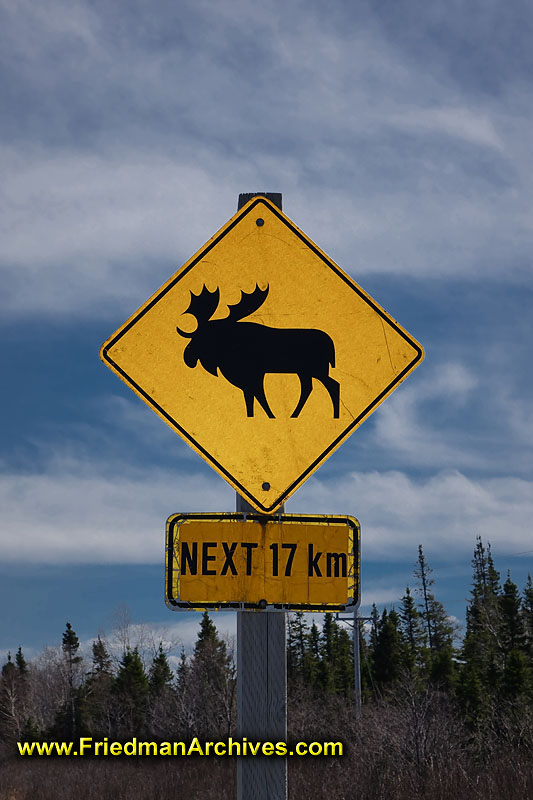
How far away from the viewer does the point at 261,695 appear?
125 inches

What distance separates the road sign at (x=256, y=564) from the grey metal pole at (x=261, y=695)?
0.10 m

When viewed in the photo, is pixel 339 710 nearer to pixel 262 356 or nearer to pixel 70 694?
pixel 70 694

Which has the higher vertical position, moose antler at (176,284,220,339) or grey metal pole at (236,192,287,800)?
moose antler at (176,284,220,339)

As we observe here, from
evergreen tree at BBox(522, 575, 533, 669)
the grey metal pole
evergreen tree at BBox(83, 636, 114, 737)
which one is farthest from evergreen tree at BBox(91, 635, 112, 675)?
the grey metal pole

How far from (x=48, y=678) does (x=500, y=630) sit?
58.1 meters

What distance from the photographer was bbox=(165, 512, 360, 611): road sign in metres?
3.08

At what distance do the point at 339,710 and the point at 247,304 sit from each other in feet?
169

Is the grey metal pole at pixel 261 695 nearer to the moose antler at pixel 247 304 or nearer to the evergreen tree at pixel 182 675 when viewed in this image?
the moose antler at pixel 247 304

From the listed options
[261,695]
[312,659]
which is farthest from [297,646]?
[261,695]

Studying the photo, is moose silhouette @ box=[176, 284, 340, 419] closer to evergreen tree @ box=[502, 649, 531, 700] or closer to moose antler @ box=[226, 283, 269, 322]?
moose antler @ box=[226, 283, 269, 322]

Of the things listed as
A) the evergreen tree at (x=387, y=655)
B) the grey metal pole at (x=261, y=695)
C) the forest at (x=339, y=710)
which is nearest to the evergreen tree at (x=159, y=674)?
the forest at (x=339, y=710)

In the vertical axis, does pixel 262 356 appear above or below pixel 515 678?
above

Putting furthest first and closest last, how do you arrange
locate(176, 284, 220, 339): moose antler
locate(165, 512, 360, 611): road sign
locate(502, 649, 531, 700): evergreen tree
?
locate(502, 649, 531, 700): evergreen tree
locate(176, 284, 220, 339): moose antler
locate(165, 512, 360, 611): road sign

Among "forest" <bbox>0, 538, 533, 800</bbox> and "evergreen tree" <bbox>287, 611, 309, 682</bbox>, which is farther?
"evergreen tree" <bbox>287, 611, 309, 682</bbox>
